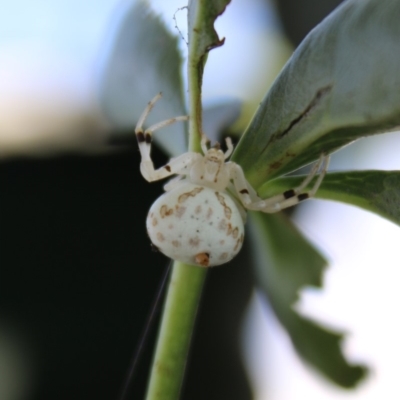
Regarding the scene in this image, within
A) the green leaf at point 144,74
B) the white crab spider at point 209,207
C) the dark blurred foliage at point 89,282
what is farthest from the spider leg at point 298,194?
the dark blurred foliage at point 89,282

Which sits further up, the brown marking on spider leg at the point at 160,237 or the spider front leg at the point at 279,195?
the spider front leg at the point at 279,195

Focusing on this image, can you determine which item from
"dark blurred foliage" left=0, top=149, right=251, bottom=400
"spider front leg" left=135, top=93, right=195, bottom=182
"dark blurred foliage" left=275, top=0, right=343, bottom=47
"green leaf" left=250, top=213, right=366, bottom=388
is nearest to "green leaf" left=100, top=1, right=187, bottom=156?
"spider front leg" left=135, top=93, right=195, bottom=182

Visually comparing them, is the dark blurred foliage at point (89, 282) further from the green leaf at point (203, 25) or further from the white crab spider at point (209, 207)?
the green leaf at point (203, 25)

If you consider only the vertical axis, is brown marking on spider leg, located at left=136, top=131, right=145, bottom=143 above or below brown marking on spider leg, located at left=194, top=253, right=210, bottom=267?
above

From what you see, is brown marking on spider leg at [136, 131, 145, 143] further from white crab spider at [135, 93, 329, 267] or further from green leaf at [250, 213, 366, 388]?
green leaf at [250, 213, 366, 388]

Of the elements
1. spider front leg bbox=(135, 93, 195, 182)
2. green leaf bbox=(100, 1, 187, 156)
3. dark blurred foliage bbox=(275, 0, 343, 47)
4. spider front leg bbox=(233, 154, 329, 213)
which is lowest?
spider front leg bbox=(233, 154, 329, 213)

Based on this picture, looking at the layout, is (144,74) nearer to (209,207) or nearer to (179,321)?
(209,207)

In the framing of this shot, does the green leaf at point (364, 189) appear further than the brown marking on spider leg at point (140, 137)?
No
